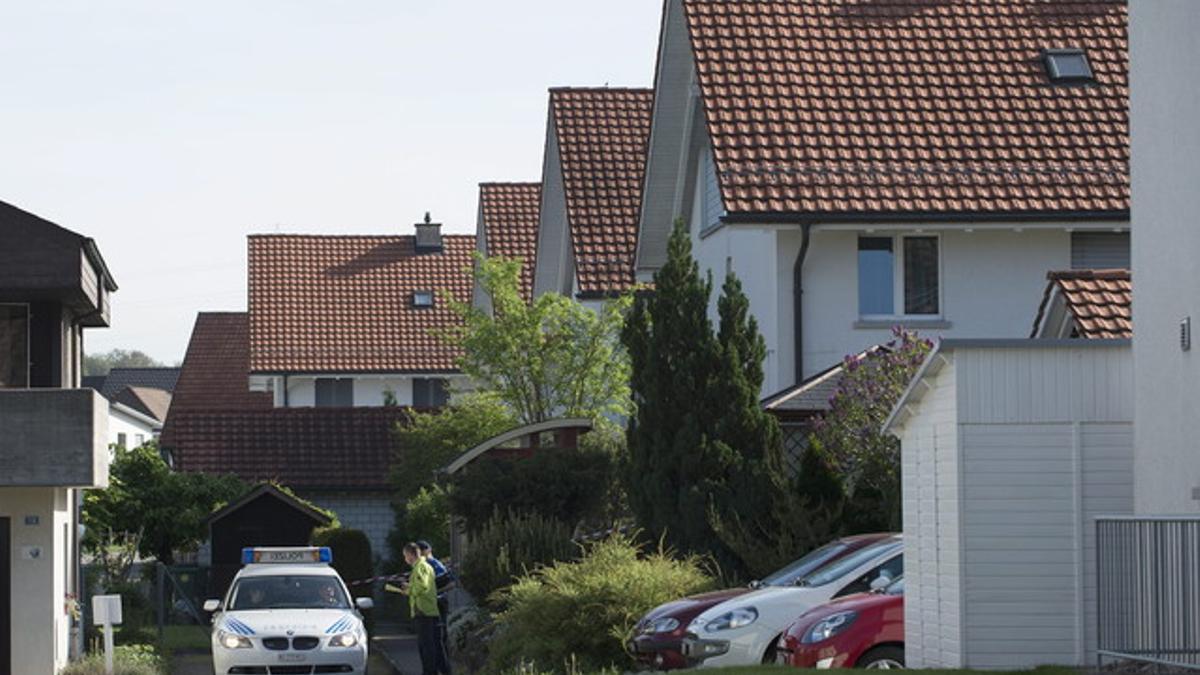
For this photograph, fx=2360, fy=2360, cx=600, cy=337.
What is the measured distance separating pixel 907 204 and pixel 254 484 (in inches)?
870

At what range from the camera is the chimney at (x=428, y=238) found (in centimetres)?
7225

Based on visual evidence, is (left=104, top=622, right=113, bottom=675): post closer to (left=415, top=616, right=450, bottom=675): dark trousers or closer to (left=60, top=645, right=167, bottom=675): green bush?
(left=60, top=645, right=167, bottom=675): green bush

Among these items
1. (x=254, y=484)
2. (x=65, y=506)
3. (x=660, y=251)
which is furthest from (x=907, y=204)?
(x=254, y=484)

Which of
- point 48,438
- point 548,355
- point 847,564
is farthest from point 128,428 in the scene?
point 847,564

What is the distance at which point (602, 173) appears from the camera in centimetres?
4556

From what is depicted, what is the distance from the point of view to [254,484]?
4997cm

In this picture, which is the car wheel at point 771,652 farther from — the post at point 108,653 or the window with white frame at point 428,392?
the window with white frame at point 428,392

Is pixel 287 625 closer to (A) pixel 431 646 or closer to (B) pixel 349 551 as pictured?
(A) pixel 431 646

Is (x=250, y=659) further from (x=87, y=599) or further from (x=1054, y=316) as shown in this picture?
(x=87, y=599)

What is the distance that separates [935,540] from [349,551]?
86.9ft

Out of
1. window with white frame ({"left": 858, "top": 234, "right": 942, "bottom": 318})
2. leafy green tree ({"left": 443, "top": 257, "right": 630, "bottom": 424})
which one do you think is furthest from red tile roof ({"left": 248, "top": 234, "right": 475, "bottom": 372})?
window with white frame ({"left": 858, "top": 234, "right": 942, "bottom": 318})

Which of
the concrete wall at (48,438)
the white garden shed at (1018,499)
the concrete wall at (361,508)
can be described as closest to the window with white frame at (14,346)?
the concrete wall at (48,438)

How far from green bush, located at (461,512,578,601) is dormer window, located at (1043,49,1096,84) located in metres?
9.79

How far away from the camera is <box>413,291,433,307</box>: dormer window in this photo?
226ft
